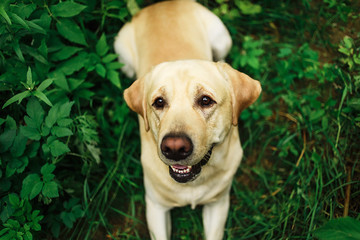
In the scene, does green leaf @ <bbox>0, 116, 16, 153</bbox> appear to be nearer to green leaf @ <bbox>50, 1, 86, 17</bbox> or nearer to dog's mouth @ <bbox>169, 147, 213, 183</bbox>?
green leaf @ <bbox>50, 1, 86, 17</bbox>

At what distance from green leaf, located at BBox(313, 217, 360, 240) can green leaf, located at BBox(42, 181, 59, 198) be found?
1.75 m

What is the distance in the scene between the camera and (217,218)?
2.90 meters

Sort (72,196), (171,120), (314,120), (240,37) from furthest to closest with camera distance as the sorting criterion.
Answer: (240,37)
(314,120)
(72,196)
(171,120)

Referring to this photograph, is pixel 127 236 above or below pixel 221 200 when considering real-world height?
below

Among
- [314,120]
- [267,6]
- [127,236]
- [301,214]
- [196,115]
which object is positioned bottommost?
[127,236]

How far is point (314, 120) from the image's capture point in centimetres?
333

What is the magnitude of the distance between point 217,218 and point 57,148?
142cm

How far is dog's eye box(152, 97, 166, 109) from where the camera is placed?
7.63 ft

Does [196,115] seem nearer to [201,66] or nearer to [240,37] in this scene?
[201,66]

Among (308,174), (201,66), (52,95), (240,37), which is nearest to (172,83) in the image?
(201,66)

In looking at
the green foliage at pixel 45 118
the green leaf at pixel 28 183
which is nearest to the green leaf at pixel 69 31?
the green foliage at pixel 45 118

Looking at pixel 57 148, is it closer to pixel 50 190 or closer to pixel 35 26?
pixel 50 190

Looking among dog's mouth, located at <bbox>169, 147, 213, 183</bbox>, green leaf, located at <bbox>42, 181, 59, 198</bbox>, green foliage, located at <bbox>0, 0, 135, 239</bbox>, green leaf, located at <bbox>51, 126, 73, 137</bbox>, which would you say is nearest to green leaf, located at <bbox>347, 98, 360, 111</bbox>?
dog's mouth, located at <bbox>169, 147, 213, 183</bbox>

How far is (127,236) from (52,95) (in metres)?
1.45
